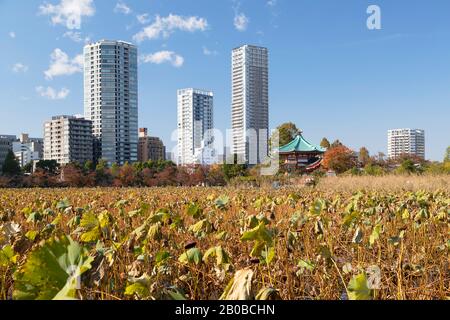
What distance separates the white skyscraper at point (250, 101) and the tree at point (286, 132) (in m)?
1.38

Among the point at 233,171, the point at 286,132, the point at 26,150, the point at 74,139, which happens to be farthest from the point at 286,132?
the point at 26,150

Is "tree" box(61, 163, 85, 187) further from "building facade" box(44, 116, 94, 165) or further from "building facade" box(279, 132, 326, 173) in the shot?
"building facade" box(44, 116, 94, 165)

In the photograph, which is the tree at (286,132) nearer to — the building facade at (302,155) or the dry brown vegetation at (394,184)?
the building facade at (302,155)

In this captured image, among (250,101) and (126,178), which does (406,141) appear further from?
(126,178)

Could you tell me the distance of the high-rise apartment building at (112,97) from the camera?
4638 centimetres

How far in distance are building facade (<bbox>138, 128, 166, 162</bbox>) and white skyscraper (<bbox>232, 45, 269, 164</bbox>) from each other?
74.9 feet

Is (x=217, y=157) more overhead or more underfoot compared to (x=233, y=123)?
more underfoot

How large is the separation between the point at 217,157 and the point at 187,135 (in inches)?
245

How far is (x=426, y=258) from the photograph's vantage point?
2.91 metres

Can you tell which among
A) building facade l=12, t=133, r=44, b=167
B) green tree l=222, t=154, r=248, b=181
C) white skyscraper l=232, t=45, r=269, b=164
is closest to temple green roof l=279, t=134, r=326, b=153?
white skyscraper l=232, t=45, r=269, b=164

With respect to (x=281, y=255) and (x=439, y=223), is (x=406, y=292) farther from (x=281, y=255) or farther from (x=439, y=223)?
(x=439, y=223)

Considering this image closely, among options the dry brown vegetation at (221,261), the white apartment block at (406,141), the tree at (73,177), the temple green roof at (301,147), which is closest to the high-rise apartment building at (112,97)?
the temple green roof at (301,147)

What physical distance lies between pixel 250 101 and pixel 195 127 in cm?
1051

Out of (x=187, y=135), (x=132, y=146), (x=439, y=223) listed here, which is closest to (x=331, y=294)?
(x=439, y=223)
